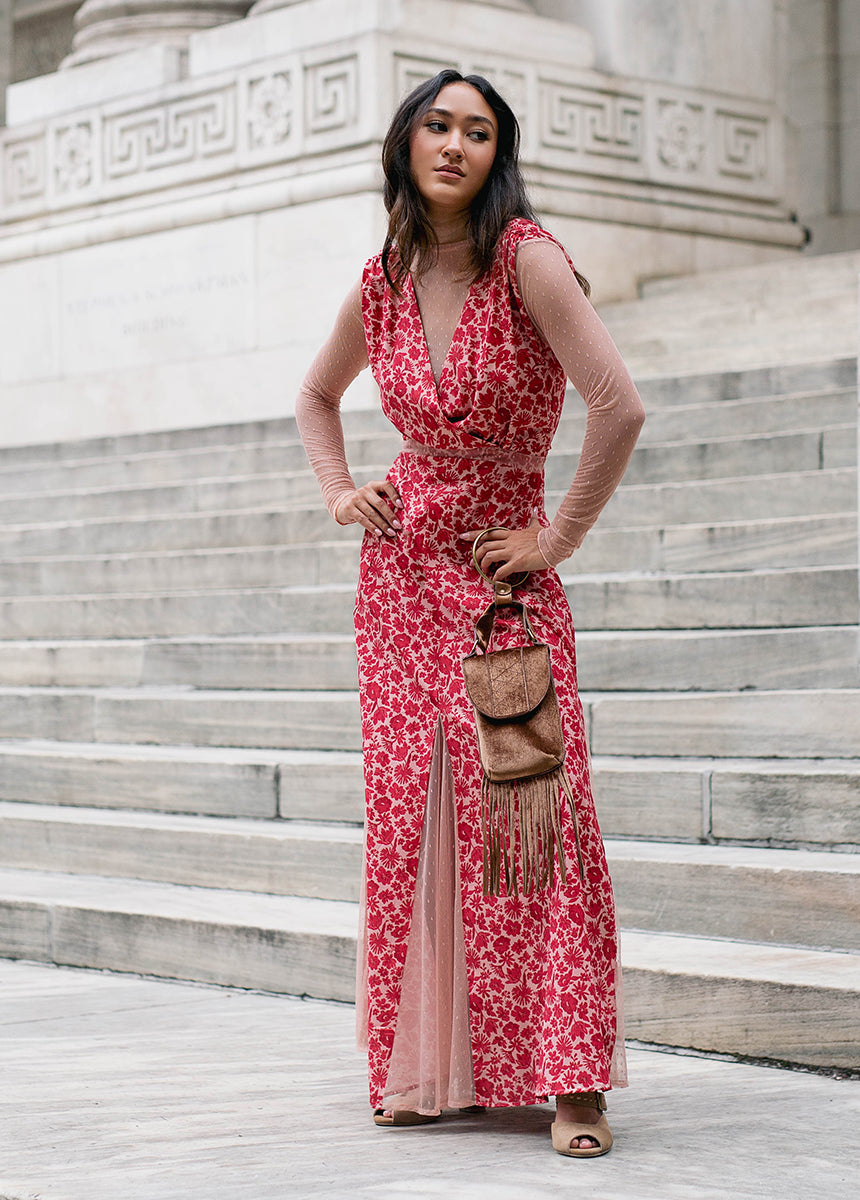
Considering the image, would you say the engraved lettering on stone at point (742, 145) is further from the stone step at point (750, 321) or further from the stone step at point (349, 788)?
the stone step at point (349, 788)

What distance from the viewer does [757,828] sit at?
16.6 ft

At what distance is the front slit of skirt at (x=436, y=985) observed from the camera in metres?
3.58

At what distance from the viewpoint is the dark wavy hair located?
3.56m

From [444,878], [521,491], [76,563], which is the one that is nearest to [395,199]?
[521,491]

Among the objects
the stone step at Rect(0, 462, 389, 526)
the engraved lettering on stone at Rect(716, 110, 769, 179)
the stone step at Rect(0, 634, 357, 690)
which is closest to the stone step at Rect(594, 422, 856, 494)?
the stone step at Rect(0, 462, 389, 526)

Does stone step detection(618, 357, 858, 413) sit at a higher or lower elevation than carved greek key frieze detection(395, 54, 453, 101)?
lower

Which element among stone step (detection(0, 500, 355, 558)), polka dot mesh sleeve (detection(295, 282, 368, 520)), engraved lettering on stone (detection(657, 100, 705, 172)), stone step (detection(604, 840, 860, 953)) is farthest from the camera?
engraved lettering on stone (detection(657, 100, 705, 172))

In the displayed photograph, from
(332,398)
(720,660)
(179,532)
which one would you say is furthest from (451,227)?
(179,532)

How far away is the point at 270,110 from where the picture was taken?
11922 millimetres

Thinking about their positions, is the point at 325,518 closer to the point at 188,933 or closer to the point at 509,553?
the point at 188,933

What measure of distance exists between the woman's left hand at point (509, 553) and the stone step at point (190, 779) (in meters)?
2.36

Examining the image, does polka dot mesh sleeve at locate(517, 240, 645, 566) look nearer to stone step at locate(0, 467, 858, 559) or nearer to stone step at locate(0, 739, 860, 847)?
stone step at locate(0, 739, 860, 847)

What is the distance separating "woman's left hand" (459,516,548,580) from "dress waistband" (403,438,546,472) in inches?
5.3

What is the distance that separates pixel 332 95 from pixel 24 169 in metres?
3.07
